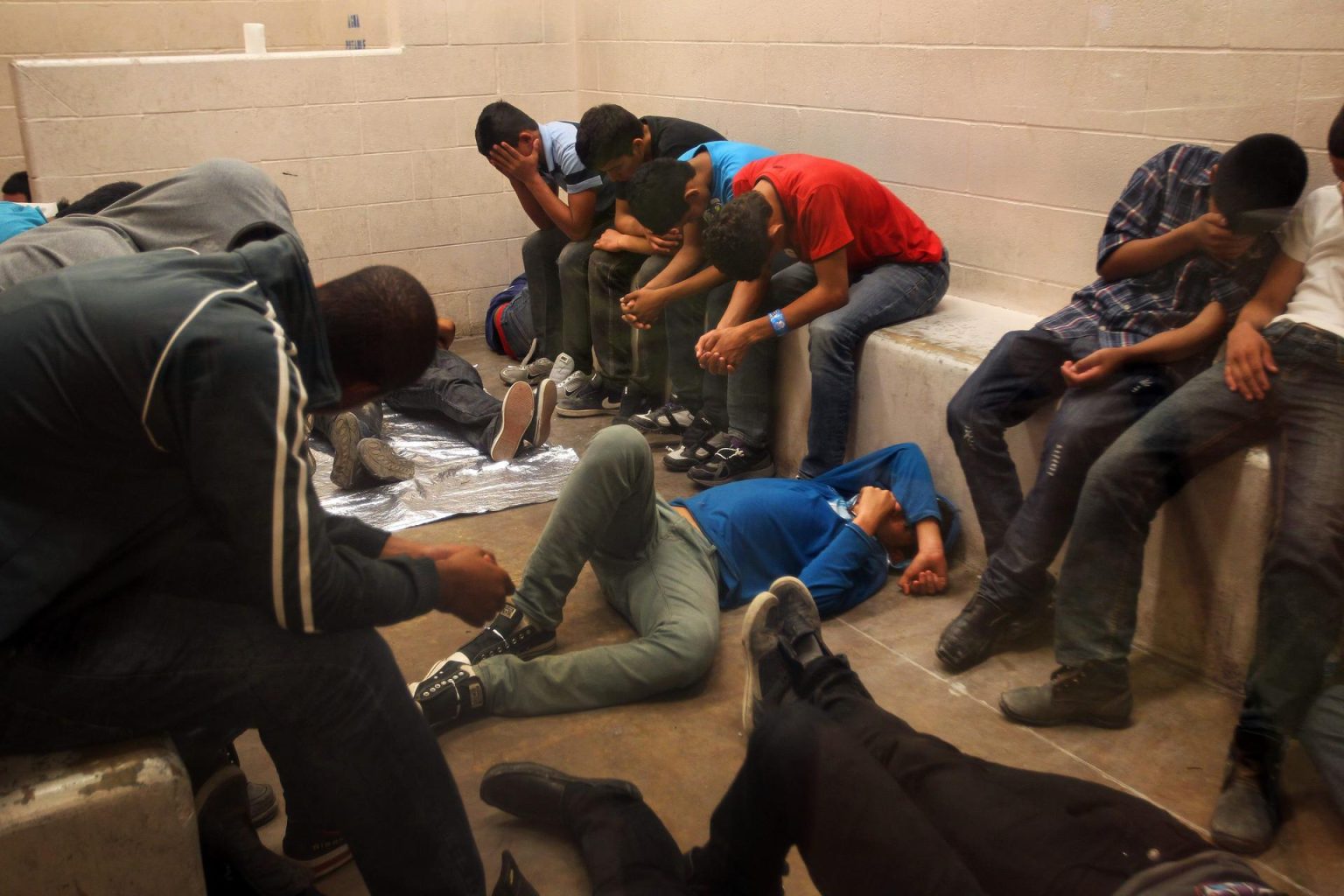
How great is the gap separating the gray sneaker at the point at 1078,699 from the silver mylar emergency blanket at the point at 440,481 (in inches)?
54.3

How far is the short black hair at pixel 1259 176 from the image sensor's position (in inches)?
71.1

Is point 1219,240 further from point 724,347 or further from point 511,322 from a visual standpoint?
point 511,322

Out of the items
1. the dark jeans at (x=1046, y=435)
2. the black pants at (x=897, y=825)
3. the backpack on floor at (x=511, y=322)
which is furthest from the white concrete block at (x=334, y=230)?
the black pants at (x=897, y=825)

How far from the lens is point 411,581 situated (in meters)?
1.24

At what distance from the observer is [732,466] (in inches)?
115

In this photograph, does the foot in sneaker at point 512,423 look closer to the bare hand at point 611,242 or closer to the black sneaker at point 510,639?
the bare hand at point 611,242

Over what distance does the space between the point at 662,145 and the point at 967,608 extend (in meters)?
1.80

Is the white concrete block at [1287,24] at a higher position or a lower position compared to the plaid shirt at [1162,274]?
higher

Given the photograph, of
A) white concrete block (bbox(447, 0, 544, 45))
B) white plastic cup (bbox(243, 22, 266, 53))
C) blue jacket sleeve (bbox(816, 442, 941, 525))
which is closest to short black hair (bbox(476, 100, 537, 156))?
white concrete block (bbox(447, 0, 544, 45))

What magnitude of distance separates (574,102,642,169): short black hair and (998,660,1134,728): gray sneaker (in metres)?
2.05

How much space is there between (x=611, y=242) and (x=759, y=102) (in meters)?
0.67

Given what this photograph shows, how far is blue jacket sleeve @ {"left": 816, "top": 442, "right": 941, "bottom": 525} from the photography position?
2.29m

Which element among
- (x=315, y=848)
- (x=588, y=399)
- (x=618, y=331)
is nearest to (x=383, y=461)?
(x=588, y=399)

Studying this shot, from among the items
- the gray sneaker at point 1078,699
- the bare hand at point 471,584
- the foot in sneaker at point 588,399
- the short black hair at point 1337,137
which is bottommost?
the foot in sneaker at point 588,399
